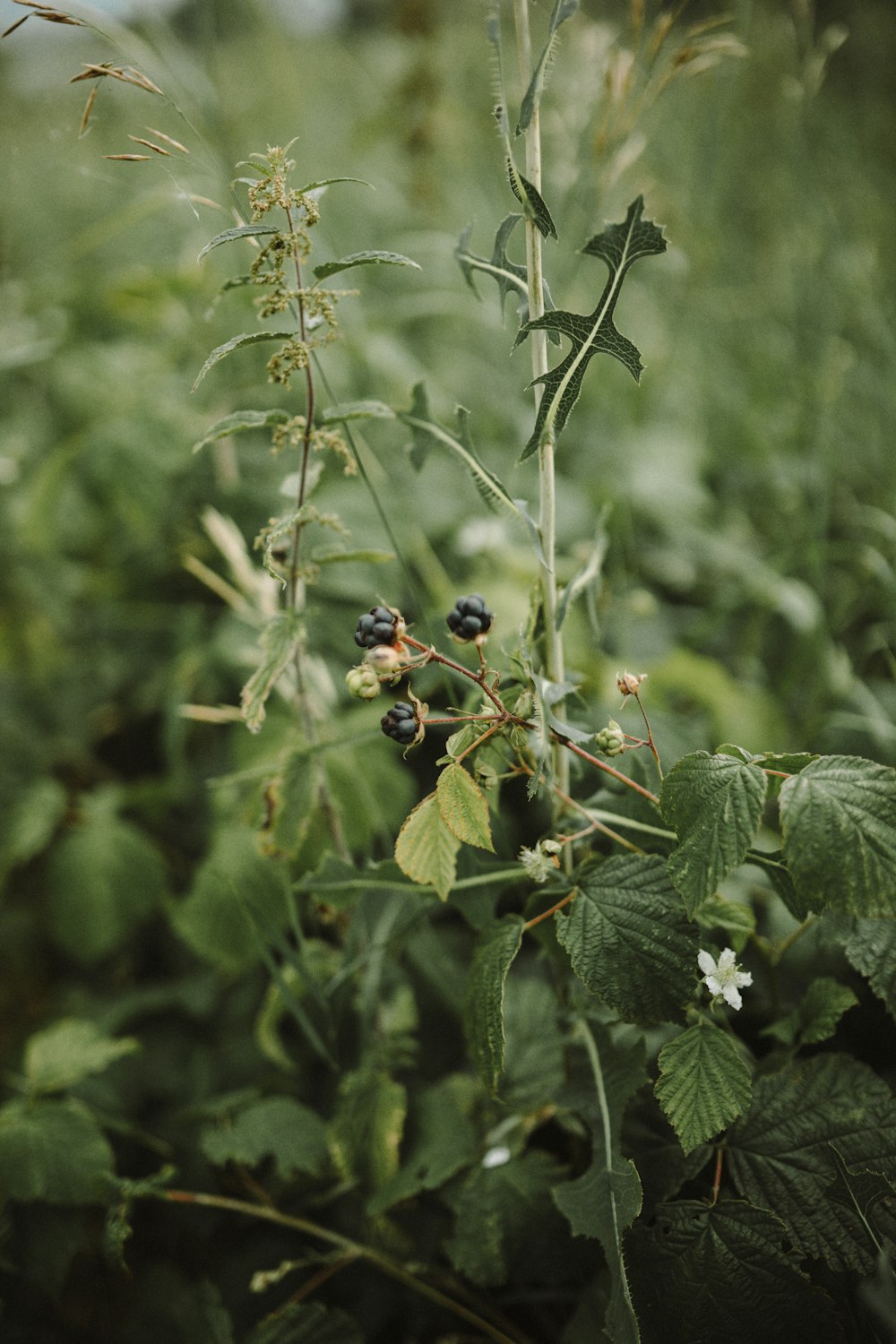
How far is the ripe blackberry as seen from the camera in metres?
0.74

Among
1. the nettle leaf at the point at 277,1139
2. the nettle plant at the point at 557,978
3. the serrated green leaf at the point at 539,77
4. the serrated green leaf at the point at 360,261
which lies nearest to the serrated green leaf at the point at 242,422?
the nettle plant at the point at 557,978

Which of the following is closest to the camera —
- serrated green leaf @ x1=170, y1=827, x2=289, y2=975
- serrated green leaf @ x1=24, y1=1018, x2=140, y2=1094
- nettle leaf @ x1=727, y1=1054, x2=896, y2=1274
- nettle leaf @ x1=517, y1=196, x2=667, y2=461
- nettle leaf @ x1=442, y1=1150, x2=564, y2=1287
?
nettle leaf @ x1=517, y1=196, x2=667, y2=461

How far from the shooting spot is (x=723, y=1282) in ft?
2.56

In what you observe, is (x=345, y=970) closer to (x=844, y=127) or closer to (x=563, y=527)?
(x=563, y=527)

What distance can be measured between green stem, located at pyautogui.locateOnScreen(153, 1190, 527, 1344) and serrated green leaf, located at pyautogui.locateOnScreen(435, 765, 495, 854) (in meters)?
0.73

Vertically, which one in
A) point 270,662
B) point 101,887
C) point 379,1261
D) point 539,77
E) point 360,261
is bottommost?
point 379,1261

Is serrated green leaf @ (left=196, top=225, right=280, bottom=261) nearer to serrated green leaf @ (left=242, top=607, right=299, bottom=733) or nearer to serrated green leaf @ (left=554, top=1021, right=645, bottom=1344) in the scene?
serrated green leaf @ (left=242, top=607, right=299, bottom=733)

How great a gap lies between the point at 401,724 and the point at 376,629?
0.30 feet

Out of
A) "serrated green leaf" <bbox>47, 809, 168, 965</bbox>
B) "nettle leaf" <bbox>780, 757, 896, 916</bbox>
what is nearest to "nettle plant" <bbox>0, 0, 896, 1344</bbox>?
"nettle leaf" <bbox>780, 757, 896, 916</bbox>

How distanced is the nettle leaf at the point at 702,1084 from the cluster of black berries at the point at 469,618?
1.50 ft

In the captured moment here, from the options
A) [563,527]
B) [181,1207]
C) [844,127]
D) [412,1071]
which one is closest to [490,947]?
[412,1071]

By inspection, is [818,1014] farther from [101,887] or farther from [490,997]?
[101,887]

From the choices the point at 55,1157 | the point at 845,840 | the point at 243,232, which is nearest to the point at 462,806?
the point at 845,840

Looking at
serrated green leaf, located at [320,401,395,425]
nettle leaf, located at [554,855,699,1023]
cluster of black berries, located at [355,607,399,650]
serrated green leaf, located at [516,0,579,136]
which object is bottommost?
nettle leaf, located at [554,855,699,1023]
